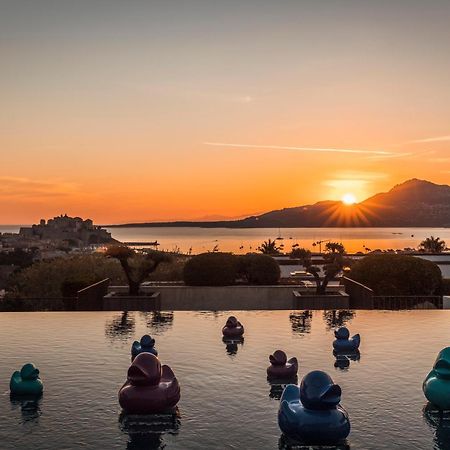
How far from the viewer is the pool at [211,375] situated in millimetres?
11562

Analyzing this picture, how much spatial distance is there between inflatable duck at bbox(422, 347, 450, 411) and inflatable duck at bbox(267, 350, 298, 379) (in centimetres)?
334

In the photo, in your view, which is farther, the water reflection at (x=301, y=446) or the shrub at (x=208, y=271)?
the shrub at (x=208, y=271)

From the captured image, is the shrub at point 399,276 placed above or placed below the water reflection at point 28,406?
above

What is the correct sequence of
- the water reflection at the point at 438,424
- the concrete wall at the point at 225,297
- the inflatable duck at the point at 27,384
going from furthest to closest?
the concrete wall at the point at 225,297, the inflatable duck at the point at 27,384, the water reflection at the point at 438,424

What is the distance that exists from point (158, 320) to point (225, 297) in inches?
329

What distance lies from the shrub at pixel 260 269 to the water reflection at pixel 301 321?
8.03 metres

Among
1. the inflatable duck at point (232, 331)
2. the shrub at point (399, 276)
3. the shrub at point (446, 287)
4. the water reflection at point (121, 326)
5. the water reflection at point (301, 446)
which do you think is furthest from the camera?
the shrub at point (446, 287)

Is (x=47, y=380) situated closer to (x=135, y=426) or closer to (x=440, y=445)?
(x=135, y=426)

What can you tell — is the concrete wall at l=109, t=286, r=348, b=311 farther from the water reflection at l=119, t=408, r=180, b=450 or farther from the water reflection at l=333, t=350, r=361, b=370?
the water reflection at l=119, t=408, r=180, b=450

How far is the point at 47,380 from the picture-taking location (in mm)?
15477

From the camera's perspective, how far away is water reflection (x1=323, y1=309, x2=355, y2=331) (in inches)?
931

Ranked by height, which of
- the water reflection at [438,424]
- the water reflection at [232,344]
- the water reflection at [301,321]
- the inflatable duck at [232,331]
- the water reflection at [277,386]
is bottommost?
the water reflection at [438,424]

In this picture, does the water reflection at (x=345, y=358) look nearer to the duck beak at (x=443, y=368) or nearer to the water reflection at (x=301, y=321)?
the water reflection at (x=301, y=321)

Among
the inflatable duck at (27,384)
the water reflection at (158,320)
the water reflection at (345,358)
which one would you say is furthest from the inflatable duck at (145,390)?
the water reflection at (158,320)
